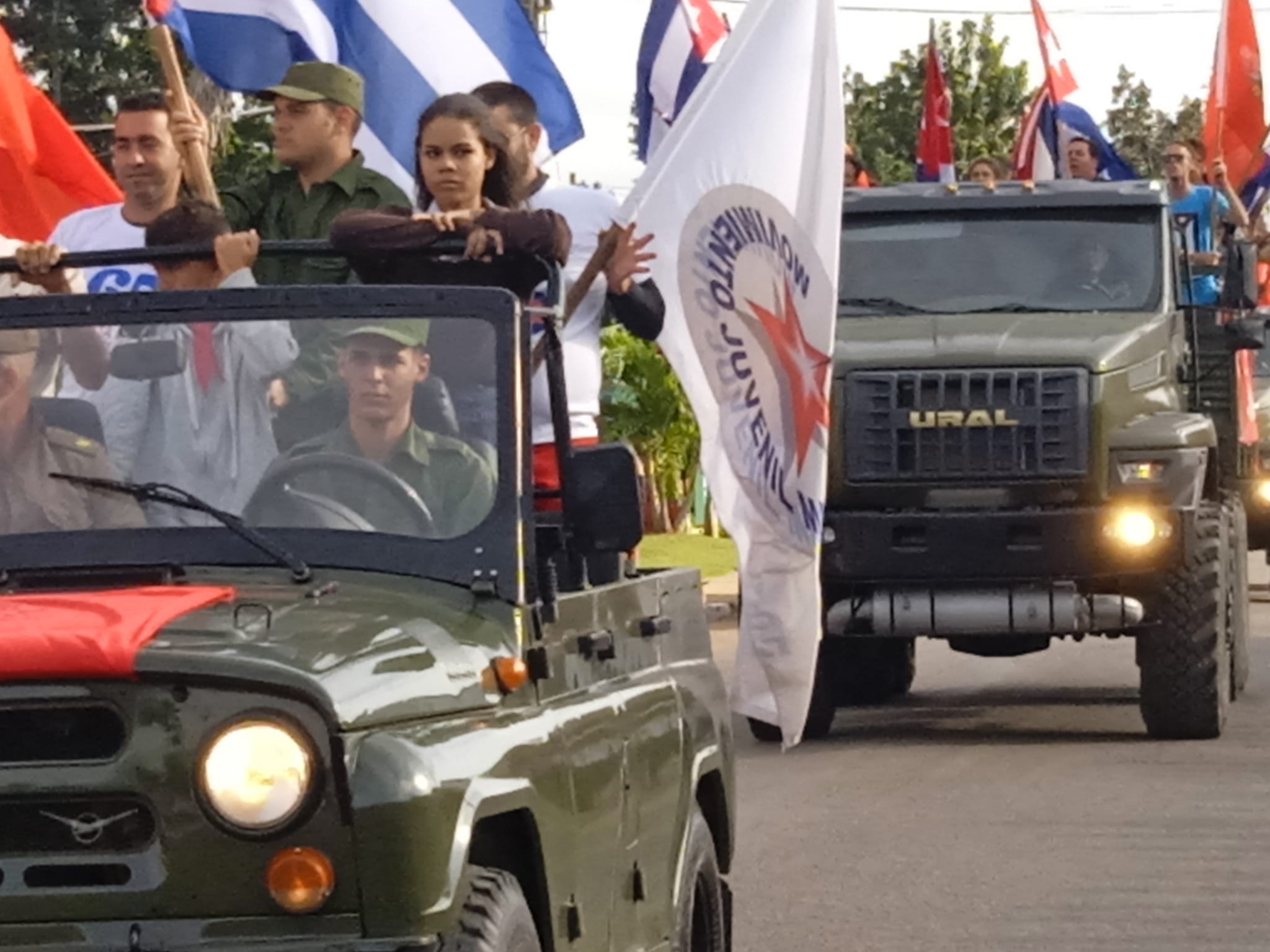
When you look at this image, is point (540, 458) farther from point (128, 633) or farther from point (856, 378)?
point (856, 378)

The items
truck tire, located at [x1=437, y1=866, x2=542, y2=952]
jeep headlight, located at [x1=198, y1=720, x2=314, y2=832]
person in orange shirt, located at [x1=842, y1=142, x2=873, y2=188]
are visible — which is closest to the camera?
jeep headlight, located at [x1=198, y1=720, x2=314, y2=832]

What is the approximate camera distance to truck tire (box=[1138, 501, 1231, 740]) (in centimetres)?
1455

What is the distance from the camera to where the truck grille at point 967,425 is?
576 inches

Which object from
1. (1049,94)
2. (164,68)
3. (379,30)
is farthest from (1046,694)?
(164,68)

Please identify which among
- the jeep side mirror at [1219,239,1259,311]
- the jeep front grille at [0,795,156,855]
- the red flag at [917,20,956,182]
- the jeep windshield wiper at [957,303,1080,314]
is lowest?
the jeep front grille at [0,795,156,855]

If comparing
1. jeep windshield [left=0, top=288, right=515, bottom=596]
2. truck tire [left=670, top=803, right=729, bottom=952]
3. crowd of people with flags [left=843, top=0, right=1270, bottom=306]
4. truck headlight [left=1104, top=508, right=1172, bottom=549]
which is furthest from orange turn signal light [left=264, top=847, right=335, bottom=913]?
crowd of people with flags [left=843, top=0, right=1270, bottom=306]

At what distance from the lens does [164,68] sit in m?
8.96

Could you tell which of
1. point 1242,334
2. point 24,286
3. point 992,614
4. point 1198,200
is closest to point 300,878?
point 24,286

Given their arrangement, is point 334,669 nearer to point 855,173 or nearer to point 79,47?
point 855,173

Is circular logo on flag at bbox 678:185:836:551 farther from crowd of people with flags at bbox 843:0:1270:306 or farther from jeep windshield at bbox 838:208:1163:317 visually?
crowd of people with flags at bbox 843:0:1270:306

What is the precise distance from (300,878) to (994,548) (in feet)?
32.8

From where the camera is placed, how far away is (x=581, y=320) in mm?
8391

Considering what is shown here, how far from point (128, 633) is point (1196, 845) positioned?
670 cm

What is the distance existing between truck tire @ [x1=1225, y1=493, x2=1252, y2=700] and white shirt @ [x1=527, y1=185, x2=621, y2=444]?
7338mm
